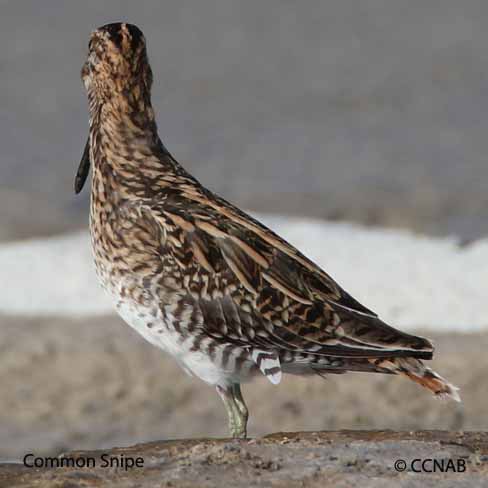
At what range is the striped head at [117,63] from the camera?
8.28 m

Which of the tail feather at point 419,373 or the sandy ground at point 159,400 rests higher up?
the sandy ground at point 159,400

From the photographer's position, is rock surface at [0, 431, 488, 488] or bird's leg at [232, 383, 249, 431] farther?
bird's leg at [232, 383, 249, 431]

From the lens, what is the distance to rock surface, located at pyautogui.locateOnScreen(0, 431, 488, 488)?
6.91m

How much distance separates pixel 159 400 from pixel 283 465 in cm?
517

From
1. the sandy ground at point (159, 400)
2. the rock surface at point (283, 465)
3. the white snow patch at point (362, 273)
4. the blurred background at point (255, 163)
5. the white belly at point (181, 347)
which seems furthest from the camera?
the white snow patch at point (362, 273)

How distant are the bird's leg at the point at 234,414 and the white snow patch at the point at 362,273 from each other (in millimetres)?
5335

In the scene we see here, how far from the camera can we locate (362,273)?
14.2m

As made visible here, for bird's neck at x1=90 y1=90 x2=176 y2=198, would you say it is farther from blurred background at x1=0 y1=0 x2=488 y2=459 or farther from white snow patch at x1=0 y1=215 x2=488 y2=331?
white snow patch at x1=0 y1=215 x2=488 y2=331

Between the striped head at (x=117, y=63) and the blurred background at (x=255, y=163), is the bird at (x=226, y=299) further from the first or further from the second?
the blurred background at (x=255, y=163)

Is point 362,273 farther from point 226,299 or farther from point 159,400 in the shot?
point 226,299

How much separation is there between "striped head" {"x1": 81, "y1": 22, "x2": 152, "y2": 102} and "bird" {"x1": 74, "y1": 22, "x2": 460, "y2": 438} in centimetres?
53

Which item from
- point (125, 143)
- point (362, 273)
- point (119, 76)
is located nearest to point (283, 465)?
point (125, 143)

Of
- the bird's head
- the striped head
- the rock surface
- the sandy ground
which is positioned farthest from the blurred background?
the rock surface

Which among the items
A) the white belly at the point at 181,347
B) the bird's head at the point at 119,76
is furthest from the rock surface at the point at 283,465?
the bird's head at the point at 119,76
